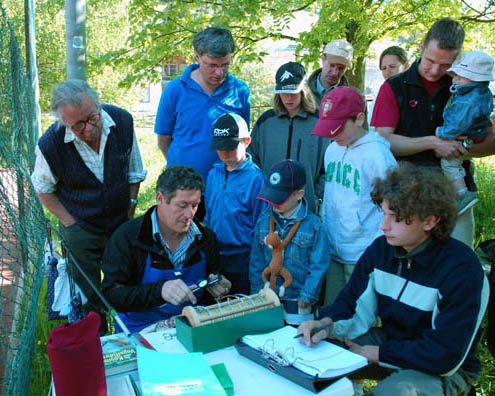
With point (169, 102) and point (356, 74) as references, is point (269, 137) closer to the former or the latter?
point (169, 102)

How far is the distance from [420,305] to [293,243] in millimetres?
926

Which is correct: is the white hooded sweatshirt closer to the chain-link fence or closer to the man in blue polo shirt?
the man in blue polo shirt

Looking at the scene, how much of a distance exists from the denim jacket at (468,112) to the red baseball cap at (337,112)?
1.72 feet

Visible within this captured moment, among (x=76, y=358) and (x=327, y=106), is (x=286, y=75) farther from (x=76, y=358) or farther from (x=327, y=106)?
(x=76, y=358)

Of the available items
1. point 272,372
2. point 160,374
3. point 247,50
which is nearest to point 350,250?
point 272,372

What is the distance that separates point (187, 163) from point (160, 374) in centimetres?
212

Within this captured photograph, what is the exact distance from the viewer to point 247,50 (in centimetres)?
704

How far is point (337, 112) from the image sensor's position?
9.55ft

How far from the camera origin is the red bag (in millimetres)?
1537

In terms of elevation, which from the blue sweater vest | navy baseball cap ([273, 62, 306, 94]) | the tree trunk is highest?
the tree trunk

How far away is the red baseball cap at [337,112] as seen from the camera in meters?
2.91

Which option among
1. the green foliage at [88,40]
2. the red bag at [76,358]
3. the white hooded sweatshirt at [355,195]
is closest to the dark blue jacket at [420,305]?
the white hooded sweatshirt at [355,195]

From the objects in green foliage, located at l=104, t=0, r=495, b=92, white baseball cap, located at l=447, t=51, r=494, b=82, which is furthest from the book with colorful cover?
green foliage, located at l=104, t=0, r=495, b=92

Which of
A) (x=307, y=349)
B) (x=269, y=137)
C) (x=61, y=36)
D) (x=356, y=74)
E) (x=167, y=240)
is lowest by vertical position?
(x=307, y=349)
